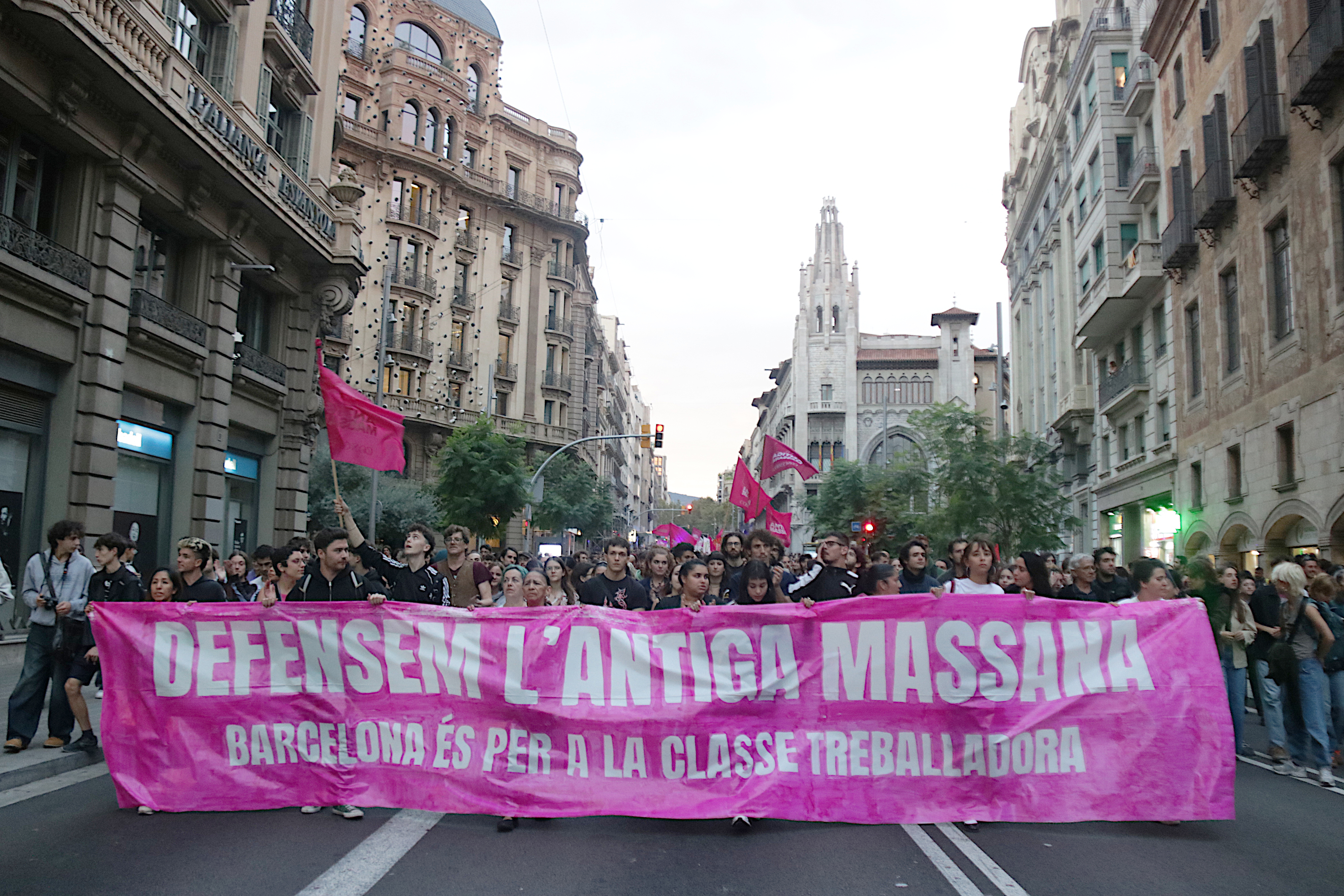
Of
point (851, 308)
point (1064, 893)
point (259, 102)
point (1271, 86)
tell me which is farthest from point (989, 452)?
point (851, 308)

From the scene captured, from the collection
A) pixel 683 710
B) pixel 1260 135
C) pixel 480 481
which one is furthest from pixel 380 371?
pixel 683 710

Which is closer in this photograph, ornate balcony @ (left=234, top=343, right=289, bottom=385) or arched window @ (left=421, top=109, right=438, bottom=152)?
ornate balcony @ (left=234, top=343, right=289, bottom=385)

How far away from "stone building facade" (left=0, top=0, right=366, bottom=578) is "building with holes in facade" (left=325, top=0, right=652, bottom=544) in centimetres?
1803

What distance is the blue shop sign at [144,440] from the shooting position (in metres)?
16.0

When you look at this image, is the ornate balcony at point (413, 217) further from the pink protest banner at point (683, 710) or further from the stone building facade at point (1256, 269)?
the pink protest banner at point (683, 710)

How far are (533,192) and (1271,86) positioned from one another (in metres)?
41.3

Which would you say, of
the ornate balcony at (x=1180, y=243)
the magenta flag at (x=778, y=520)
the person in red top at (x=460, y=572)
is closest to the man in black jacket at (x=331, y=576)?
the person in red top at (x=460, y=572)

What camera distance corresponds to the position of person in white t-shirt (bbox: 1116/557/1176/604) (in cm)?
795

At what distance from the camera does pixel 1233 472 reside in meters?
22.6

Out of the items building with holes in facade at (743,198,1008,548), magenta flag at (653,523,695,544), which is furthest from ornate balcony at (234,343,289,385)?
building with holes in facade at (743,198,1008,548)

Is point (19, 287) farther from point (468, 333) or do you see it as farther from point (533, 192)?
point (533, 192)

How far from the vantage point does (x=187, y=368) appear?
17641mm

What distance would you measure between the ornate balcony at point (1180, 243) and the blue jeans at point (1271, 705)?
1766 centimetres

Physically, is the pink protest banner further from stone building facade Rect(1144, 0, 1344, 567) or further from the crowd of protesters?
stone building facade Rect(1144, 0, 1344, 567)
